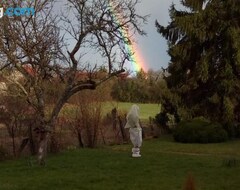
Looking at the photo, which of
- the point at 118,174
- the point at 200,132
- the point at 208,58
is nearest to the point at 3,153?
the point at 118,174

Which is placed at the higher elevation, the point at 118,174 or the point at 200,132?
the point at 200,132

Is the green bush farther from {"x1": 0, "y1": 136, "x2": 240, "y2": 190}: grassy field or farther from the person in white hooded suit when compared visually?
{"x1": 0, "y1": 136, "x2": 240, "y2": 190}: grassy field

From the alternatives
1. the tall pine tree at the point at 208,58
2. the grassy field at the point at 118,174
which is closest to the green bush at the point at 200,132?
the tall pine tree at the point at 208,58

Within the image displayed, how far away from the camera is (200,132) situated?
98.4 ft

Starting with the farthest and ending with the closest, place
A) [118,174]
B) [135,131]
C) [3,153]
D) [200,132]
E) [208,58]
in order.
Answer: [208,58] < [200,132] < [3,153] < [135,131] < [118,174]

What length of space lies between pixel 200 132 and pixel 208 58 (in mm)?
6293

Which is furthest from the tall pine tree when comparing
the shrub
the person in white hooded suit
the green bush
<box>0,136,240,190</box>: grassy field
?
the shrub

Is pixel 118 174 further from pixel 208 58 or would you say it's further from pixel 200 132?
pixel 208 58

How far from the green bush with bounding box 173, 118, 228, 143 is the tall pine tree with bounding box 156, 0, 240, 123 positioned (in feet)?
7.38

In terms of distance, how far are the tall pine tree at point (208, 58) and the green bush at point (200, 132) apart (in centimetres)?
225

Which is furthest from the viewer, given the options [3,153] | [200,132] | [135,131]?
[200,132]

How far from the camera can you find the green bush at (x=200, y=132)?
1173 inches

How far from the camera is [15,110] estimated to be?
76.5 ft

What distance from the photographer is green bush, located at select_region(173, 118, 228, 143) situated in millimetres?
29797
